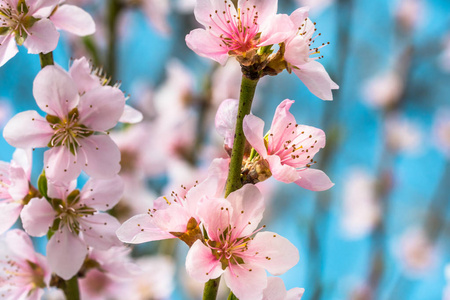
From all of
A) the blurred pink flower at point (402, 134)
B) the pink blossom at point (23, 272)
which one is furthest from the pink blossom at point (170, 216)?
the blurred pink flower at point (402, 134)

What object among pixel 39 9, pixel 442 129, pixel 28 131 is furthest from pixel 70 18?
pixel 442 129

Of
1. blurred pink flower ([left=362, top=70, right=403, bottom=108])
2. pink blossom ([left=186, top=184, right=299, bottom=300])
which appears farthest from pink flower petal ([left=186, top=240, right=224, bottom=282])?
blurred pink flower ([left=362, top=70, right=403, bottom=108])

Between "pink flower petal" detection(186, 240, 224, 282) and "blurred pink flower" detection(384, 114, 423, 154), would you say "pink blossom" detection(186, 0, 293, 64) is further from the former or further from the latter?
"blurred pink flower" detection(384, 114, 423, 154)

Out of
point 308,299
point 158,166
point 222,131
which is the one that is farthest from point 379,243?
point 222,131

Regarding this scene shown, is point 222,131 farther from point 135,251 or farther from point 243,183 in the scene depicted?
point 135,251

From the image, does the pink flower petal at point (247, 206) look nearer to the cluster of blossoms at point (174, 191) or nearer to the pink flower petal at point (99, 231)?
the cluster of blossoms at point (174, 191)

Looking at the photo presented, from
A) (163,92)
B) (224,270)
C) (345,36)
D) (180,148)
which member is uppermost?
(345,36)

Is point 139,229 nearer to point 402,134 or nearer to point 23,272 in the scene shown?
point 23,272
